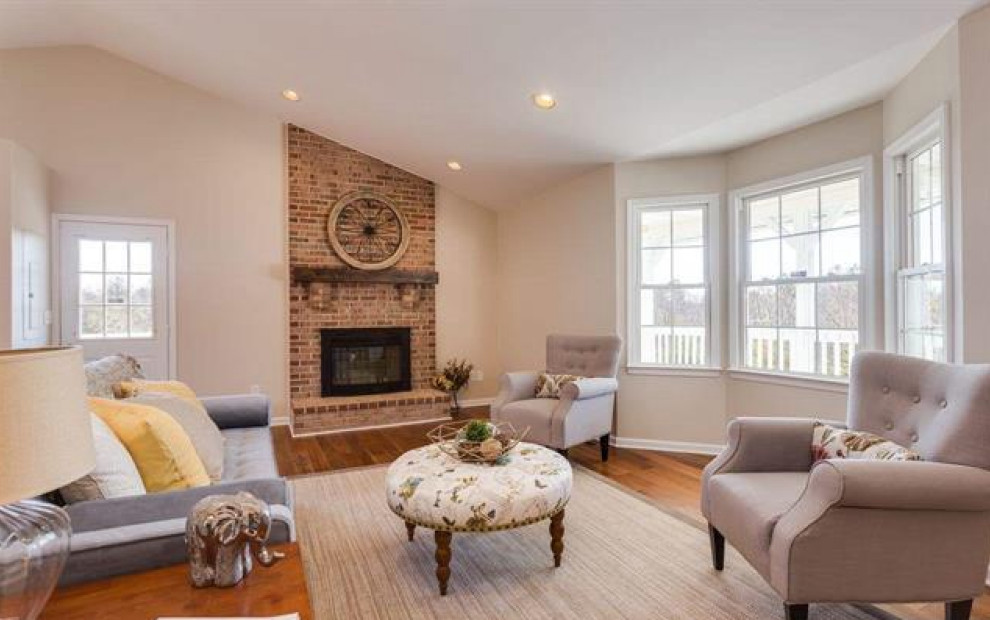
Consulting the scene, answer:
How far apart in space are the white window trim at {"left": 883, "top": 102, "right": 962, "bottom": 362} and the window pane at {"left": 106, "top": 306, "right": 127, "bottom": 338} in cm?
614

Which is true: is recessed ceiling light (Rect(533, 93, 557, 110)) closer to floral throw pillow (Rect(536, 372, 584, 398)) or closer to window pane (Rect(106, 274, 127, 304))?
floral throw pillow (Rect(536, 372, 584, 398))

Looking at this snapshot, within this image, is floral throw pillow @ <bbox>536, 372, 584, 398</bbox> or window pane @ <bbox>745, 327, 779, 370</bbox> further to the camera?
floral throw pillow @ <bbox>536, 372, 584, 398</bbox>

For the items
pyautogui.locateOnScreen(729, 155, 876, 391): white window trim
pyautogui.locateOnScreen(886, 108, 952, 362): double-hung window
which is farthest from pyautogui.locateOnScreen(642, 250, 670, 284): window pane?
pyautogui.locateOnScreen(886, 108, 952, 362): double-hung window

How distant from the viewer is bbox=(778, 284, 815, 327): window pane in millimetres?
3699

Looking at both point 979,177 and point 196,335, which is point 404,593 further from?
point 196,335

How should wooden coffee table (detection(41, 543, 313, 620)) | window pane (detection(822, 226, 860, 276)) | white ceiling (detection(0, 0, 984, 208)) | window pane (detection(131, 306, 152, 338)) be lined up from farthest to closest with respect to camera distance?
window pane (detection(131, 306, 152, 338)) → window pane (detection(822, 226, 860, 276)) → white ceiling (detection(0, 0, 984, 208)) → wooden coffee table (detection(41, 543, 313, 620))

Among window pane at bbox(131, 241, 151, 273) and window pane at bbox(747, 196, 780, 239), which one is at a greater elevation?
window pane at bbox(747, 196, 780, 239)

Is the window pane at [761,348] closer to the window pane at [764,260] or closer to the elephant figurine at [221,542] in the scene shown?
the window pane at [764,260]

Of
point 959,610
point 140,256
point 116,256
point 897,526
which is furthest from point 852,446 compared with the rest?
point 116,256

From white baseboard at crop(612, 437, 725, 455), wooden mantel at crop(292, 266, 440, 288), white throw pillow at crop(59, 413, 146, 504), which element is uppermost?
wooden mantel at crop(292, 266, 440, 288)

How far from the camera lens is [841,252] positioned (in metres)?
3.52

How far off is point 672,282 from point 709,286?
0.30 metres

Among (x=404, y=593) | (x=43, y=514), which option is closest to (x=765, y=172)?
(x=404, y=593)

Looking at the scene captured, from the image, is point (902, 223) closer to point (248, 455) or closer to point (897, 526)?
point (897, 526)
